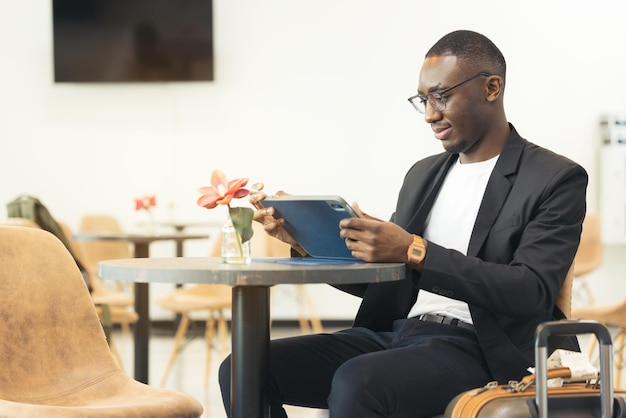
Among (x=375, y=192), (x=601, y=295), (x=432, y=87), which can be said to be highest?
(x=432, y=87)

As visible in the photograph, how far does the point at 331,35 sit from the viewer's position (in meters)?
7.78

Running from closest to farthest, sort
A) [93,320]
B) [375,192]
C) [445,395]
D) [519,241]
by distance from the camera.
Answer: [445,395]
[519,241]
[93,320]
[375,192]

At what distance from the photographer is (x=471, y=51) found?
91.7 inches

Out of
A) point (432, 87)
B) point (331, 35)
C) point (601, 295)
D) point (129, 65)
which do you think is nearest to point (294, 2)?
point (331, 35)

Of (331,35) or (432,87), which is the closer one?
(432,87)

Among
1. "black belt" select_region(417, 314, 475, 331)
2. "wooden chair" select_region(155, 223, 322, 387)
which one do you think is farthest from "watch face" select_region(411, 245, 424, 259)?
"wooden chair" select_region(155, 223, 322, 387)

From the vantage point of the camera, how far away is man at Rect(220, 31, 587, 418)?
6.48 feet

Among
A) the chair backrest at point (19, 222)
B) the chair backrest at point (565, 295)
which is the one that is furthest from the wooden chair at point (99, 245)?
the chair backrest at point (565, 295)

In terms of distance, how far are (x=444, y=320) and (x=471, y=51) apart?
0.64 m

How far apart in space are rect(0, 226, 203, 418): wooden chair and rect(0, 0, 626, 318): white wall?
5.41m

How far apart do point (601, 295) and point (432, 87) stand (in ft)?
19.5

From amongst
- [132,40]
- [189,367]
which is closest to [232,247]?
[189,367]

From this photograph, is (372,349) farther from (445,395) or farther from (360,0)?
(360,0)

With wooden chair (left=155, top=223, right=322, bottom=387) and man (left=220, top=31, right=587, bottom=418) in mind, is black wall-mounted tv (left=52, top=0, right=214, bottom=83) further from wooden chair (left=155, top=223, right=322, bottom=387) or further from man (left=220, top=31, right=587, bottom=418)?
man (left=220, top=31, right=587, bottom=418)
